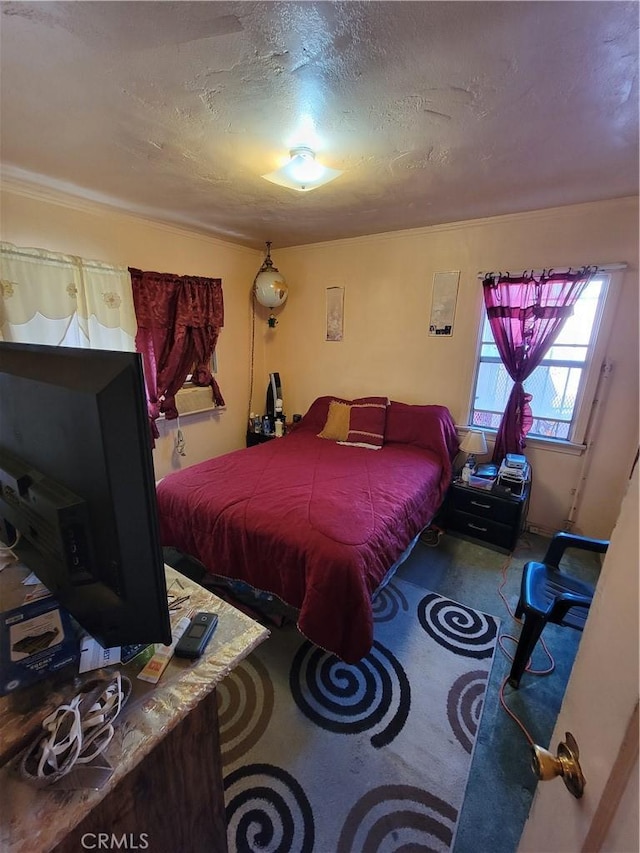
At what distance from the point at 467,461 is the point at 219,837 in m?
2.56

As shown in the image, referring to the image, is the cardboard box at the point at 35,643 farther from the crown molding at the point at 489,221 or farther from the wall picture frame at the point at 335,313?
the crown molding at the point at 489,221

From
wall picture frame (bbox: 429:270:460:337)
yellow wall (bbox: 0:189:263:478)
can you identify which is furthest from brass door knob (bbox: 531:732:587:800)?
yellow wall (bbox: 0:189:263:478)

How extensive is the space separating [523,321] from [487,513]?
1.40 m

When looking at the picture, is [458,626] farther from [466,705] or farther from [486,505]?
[486,505]

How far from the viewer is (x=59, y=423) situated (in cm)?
62

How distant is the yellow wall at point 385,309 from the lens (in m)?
2.26

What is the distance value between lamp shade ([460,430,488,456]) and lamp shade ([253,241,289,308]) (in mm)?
2164

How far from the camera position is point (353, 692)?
1535 millimetres

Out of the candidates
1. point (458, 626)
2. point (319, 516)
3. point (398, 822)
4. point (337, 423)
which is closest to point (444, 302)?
point (337, 423)

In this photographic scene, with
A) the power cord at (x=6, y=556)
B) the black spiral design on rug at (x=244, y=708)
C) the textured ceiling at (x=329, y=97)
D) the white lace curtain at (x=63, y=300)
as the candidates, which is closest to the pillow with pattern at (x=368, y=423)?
the textured ceiling at (x=329, y=97)

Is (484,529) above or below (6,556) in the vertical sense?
below

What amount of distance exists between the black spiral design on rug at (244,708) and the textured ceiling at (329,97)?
209cm

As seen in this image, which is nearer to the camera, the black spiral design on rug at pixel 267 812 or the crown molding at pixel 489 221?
the black spiral design on rug at pixel 267 812

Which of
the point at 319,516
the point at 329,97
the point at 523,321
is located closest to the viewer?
the point at 329,97
